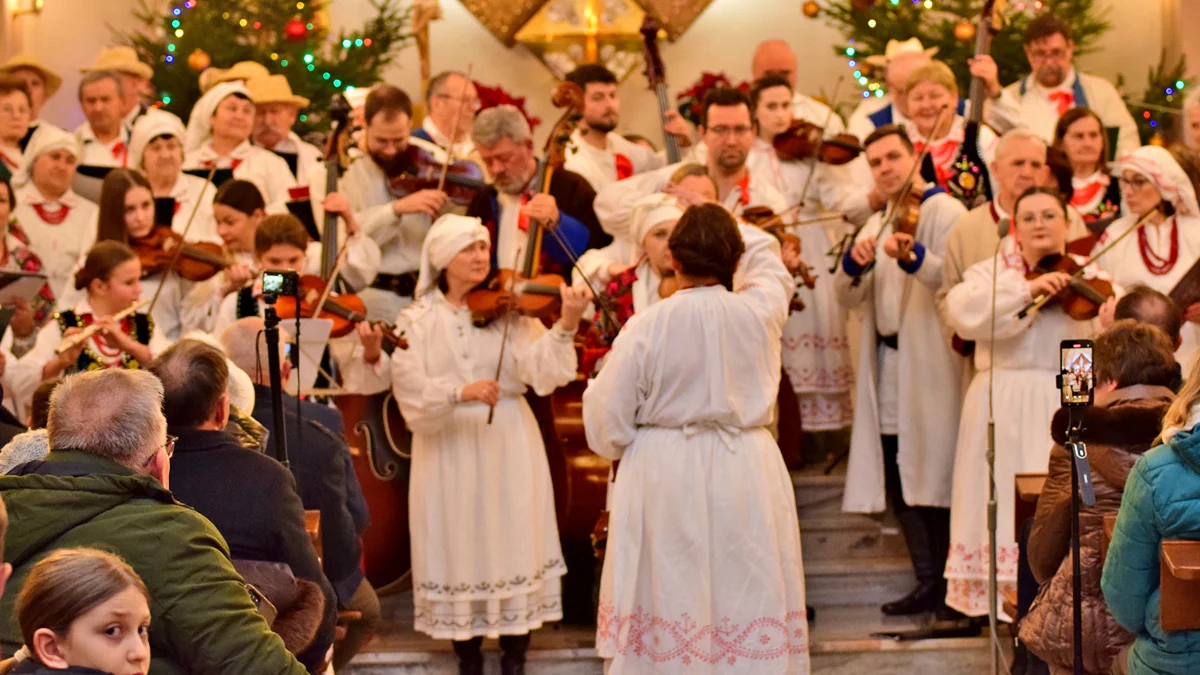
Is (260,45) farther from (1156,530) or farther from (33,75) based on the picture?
(1156,530)

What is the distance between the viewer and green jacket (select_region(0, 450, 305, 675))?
10.8 ft

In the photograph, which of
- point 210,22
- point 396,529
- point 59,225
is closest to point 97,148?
point 59,225

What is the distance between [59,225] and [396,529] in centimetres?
237

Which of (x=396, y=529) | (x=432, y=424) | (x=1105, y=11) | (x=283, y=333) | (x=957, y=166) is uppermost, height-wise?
(x=1105, y=11)

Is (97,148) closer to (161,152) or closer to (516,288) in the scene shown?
(161,152)

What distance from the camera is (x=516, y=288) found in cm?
680

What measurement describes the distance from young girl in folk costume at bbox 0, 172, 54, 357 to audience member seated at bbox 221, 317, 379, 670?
7.55 feet

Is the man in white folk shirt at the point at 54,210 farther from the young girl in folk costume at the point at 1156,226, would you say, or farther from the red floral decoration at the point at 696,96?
the young girl in folk costume at the point at 1156,226

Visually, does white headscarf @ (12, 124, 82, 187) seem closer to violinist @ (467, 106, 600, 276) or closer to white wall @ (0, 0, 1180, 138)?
violinist @ (467, 106, 600, 276)

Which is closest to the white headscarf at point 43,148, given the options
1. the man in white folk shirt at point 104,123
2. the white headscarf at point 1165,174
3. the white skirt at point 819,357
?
the man in white folk shirt at point 104,123

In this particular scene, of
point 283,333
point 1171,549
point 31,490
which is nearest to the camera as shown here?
point 31,490

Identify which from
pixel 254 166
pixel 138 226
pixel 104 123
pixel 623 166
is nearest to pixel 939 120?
pixel 623 166

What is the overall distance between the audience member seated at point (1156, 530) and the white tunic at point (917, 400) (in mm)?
3254

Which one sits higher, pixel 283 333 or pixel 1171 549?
pixel 283 333
